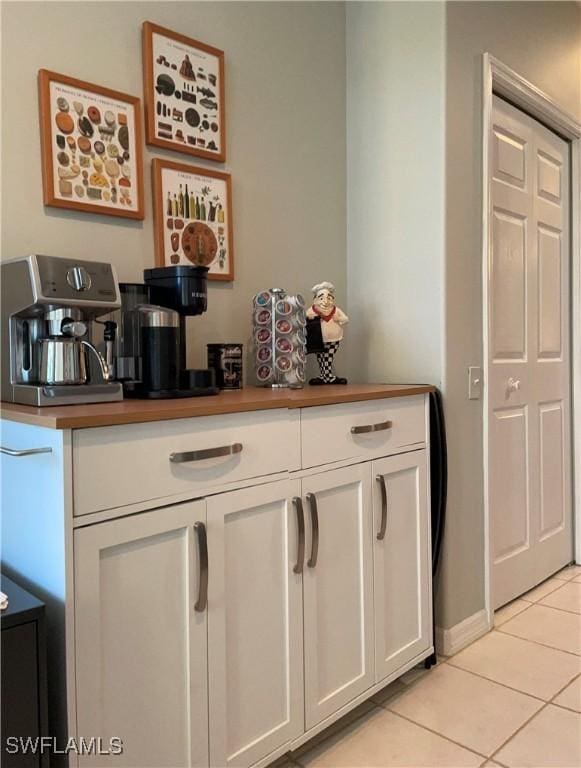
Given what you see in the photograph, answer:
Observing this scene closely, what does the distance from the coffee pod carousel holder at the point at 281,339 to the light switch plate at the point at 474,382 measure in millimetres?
689

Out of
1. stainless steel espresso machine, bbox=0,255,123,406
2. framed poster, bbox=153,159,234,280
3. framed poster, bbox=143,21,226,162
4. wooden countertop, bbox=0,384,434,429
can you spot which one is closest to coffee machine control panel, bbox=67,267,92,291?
stainless steel espresso machine, bbox=0,255,123,406

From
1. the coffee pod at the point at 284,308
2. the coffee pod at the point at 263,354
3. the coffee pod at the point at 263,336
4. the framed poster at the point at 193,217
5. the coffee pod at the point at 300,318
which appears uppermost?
the framed poster at the point at 193,217

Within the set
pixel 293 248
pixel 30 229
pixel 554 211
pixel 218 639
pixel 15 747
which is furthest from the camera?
pixel 554 211

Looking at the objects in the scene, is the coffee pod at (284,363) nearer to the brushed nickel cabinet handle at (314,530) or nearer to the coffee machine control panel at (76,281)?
the brushed nickel cabinet handle at (314,530)

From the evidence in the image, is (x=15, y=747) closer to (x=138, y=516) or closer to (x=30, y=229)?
(x=138, y=516)

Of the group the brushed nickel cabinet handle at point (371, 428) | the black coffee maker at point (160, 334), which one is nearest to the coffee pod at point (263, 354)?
the black coffee maker at point (160, 334)

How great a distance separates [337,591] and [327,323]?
0.93 meters

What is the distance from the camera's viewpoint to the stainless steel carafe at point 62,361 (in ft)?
4.44

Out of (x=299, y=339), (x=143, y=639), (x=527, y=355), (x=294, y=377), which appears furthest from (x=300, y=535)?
(x=527, y=355)

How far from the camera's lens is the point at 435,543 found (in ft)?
6.95

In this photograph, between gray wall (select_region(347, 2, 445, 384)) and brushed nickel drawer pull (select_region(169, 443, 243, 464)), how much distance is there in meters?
1.05

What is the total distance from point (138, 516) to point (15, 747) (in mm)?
450

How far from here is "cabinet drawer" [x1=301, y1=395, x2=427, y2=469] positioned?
1587 millimetres

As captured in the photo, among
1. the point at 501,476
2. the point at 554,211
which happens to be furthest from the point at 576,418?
the point at 554,211
